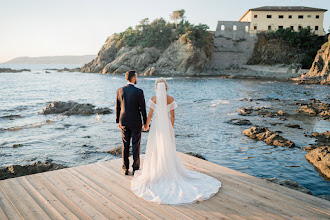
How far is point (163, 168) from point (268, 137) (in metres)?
7.99

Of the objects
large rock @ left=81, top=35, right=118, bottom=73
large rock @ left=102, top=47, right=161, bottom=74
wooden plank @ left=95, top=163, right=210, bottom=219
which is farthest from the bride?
large rock @ left=81, top=35, right=118, bottom=73

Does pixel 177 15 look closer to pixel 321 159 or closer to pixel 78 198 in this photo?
pixel 321 159

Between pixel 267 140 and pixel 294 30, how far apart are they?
67147mm

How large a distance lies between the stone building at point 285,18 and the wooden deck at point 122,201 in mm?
70278

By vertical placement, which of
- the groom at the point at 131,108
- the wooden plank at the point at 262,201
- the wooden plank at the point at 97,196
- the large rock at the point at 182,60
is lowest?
the wooden plank at the point at 262,201

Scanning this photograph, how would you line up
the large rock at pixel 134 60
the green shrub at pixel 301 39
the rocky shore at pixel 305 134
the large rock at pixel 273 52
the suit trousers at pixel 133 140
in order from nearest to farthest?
the suit trousers at pixel 133 140 → the rocky shore at pixel 305 134 → the green shrub at pixel 301 39 → the large rock at pixel 134 60 → the large rock at pixel 273 52

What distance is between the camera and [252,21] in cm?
6781

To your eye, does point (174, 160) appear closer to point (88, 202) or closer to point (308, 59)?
point (88, 202)

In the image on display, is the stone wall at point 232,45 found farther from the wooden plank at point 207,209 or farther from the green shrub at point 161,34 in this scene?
the wooden plank at point 207,209

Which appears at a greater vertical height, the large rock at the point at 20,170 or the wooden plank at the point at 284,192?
the wooden plank at the point at 284,192

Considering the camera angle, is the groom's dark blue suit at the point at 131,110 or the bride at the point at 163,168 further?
the groom's dark blue suit at the point at 131,110

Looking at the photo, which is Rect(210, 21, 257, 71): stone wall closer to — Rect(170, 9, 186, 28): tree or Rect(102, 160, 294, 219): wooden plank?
Rect(170, 9, 186, 28): tree

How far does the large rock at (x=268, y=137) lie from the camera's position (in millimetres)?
10886

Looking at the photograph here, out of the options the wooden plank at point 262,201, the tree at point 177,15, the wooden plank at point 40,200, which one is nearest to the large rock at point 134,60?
the tree at point 177,15
